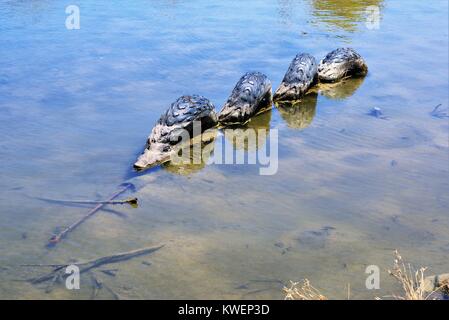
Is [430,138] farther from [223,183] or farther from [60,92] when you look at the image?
[60,92]

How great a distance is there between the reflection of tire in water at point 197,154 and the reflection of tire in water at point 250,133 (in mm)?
233

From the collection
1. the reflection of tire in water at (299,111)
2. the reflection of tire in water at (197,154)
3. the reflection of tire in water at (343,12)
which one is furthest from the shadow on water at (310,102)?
the reflection of tire in water at (343,12)

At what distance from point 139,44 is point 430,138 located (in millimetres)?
5609

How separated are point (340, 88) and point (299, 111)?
1.31 meters

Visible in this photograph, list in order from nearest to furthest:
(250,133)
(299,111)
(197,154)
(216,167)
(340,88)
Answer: (216,167) < (197,154) < (250,133) < (299,111) < (340,88)

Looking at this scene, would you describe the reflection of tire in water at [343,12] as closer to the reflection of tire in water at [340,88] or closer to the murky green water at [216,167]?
the murky green water at [216,167]

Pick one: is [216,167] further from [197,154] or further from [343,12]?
[343,12]

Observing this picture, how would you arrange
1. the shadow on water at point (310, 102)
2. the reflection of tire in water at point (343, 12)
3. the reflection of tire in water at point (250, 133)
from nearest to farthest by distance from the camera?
1. the reflection of tire in water at point (250, 133)
2. the shadow on water at point (310, 102)
3. the reflection of tire in water at point (343, 12)

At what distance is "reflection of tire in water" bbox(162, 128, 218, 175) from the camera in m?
6.45

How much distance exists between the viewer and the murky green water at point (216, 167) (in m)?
4.85

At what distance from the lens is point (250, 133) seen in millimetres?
7605

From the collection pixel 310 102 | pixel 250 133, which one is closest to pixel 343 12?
pixel 310 102
